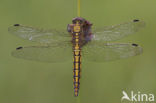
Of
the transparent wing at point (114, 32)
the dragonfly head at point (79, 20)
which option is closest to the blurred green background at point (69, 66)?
the transparent wing at point (114, 32)

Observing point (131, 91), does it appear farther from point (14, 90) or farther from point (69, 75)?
point (14, 90)

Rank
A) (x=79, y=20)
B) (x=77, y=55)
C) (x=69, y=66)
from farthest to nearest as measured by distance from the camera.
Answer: (x=69, y=66) → (x=77, y=55) → (x=79, y=20)

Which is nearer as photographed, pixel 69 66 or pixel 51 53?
pixel 51 53

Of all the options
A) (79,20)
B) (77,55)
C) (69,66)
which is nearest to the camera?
(79,20)

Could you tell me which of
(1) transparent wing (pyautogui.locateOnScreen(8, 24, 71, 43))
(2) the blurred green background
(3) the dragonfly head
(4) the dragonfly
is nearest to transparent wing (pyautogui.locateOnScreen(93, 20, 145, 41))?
(4) the dragonfly

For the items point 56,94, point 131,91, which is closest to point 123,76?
point 131,91

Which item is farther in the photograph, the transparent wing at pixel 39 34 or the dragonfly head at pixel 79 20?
the transparent wing at pixel 39 34

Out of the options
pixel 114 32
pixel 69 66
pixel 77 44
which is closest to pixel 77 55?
pixel 77 44

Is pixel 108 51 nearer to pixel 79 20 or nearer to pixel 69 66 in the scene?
pixel 79 20

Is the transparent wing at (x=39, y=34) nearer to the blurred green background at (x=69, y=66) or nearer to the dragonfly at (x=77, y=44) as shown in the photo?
the dragonfly at (x=77, y=44)
